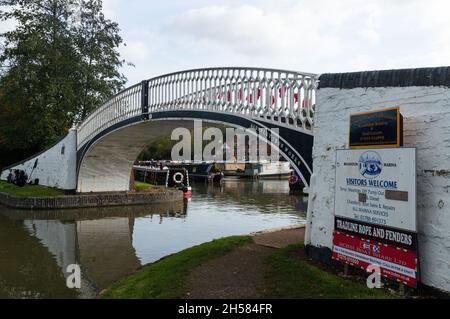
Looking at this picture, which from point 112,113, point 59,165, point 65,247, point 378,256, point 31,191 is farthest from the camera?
point 59,165

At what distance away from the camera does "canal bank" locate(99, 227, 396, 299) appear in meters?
6.66

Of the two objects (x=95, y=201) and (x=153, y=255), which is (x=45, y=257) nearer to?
(x=153, y=255)

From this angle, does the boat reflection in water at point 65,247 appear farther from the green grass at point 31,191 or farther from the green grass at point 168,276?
the green grass at point 31,191

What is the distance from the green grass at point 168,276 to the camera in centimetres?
720

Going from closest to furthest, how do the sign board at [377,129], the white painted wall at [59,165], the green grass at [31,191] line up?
the sign board at [377,129] → the green grass at [31,191] → the white painted wall at [59,165]

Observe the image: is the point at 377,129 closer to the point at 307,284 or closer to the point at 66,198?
the point at 307,284

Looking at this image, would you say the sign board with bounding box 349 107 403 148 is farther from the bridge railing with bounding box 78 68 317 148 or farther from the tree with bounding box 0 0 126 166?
the tree with bounding box 0 0 126 166

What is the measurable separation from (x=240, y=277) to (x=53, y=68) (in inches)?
1158

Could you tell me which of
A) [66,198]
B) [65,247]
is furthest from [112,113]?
[65,247]

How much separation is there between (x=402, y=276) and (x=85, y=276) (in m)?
7.92

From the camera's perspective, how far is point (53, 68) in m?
32.7

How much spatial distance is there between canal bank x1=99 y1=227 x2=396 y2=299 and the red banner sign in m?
0.31

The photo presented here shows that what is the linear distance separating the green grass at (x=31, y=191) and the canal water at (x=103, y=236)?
1.98 m

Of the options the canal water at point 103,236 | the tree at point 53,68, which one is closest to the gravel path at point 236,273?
the canal water at point 103,236
